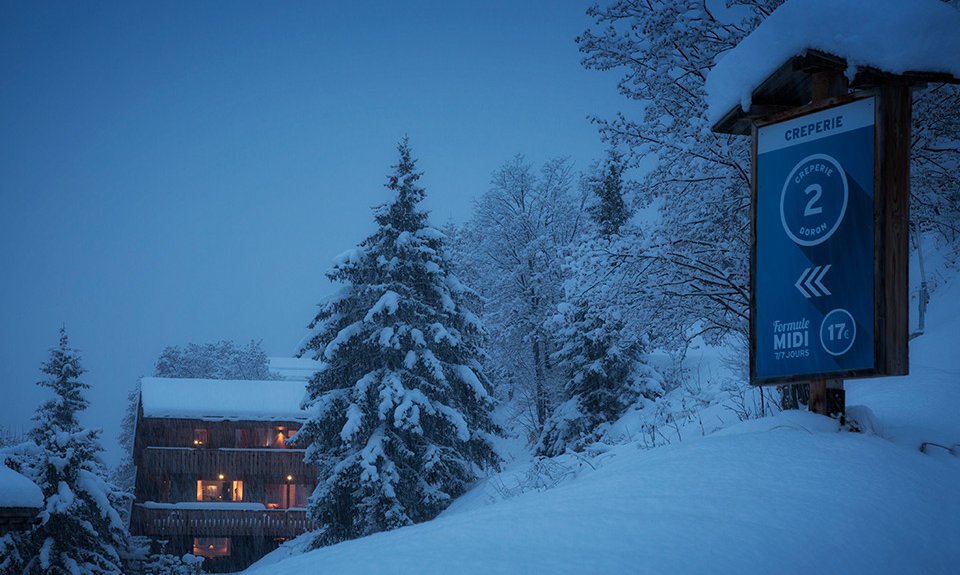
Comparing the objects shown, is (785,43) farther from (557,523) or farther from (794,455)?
(557,523)

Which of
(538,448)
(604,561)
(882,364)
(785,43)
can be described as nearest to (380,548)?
(604,561)

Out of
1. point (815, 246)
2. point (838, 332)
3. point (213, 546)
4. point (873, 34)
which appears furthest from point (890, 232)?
point (213, 546)

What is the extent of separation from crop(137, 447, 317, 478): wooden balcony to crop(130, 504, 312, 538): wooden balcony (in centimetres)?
244

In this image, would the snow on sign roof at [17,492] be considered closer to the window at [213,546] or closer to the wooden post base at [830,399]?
the wooden post base at [830,399]

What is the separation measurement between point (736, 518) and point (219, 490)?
4162 centimetres

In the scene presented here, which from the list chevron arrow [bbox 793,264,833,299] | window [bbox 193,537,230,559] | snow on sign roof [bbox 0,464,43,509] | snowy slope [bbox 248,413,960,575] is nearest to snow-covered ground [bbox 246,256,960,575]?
snowy slope [bbox 248,413,960,575]

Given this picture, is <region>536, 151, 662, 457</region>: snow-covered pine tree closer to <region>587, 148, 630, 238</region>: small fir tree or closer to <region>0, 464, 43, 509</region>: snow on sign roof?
<region>587, 148, 630, 238</region>: small fir tree

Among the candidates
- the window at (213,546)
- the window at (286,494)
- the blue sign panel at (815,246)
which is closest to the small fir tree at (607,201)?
the blue sign panel at (815,246)

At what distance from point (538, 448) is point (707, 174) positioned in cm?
1694

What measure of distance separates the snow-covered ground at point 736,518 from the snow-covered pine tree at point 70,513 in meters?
16.2

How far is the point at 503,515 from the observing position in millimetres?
4648

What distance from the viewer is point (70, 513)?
18562mm

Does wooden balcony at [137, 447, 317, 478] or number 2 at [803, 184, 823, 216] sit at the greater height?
number 2 at [803, 184, 823, 216]

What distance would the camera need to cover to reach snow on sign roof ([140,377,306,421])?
39.2 m
